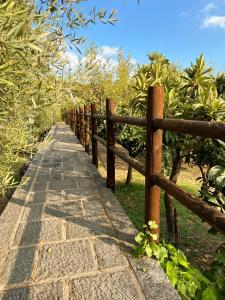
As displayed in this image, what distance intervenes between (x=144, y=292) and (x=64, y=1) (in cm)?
238

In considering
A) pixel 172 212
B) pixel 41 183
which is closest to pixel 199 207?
pixel 172 212

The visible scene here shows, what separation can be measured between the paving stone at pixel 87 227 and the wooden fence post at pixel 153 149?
0.48 m

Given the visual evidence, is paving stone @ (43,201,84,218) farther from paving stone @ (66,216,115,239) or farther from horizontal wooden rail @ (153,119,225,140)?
horizontal wooden rail @ (153,119,225,140)

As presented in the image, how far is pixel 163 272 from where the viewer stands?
2219 millimetres

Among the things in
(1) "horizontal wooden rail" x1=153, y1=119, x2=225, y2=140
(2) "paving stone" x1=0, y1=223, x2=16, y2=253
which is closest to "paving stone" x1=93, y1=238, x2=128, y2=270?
(2) "paving stone" x1=0, y1=223, x2=16, y2=253

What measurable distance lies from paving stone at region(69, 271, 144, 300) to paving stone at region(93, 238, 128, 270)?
12 centimetres

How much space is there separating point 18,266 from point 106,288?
739 mm

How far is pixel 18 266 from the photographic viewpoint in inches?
92.2

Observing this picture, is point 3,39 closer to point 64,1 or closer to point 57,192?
point 64,1

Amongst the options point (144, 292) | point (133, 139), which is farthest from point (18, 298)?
point (133, 139)

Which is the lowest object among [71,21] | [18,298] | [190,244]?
[190,244]

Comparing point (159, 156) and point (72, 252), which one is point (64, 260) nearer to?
point (72, 252)

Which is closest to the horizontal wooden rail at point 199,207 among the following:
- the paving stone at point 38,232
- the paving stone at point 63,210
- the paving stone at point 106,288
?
the paving stone at point 106,288

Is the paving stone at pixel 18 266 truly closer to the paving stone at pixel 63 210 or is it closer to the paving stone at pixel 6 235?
the paving stone at pixel 6 235
